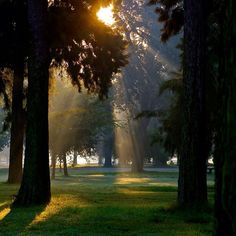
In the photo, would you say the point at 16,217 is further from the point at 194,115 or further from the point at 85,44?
the point at 85,44

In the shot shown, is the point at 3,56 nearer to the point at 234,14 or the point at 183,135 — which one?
the point at 183,135

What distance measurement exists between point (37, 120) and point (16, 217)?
3462mm

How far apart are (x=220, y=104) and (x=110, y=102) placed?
186 feet

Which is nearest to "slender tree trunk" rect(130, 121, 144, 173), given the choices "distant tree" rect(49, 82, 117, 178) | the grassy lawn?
"distant tree" rect(49, 82, 117, 178)

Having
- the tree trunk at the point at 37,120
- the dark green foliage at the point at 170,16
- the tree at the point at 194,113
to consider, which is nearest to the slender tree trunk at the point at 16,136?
the dark green foliage at the point at 170,16

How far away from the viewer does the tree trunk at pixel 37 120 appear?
47.5 feet

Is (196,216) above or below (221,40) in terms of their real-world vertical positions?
below

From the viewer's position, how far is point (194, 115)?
12.9 metres

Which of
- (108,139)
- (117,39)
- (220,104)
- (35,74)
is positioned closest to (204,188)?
(35,74)

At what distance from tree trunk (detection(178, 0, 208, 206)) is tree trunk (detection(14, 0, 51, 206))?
391cm

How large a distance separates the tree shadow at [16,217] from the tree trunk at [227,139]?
5233mm

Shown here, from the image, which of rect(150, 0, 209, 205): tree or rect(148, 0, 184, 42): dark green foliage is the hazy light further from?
rect(150, 0, 209, 205): tree

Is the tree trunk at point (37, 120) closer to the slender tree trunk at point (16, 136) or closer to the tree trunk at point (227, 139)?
the tree trunk at point (227, 139)

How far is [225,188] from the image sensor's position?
5082mm
